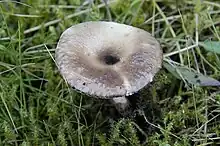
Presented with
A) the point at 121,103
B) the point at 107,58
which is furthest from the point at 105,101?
the point at 107,58

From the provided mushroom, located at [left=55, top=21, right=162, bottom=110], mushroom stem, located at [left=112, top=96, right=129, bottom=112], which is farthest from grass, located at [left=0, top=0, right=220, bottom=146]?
mushroom, located at [left=55, top=21, right=162, bottom=110]

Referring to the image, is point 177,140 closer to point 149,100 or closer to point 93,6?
point 149,100

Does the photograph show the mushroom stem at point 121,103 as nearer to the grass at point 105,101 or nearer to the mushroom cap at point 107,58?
the grass at point 105,101

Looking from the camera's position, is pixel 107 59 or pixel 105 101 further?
pixel 105 101

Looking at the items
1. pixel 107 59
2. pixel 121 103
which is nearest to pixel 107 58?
pixel 107 59

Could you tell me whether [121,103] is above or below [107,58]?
below

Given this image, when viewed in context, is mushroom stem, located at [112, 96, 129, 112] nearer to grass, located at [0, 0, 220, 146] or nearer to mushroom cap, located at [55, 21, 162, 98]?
grass, located at [0, 0, 220, 146]

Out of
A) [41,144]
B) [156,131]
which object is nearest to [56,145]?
[41,144]

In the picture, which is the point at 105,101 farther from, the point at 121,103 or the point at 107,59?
the point at 107,59

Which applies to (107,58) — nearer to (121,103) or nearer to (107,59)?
(107,59)
